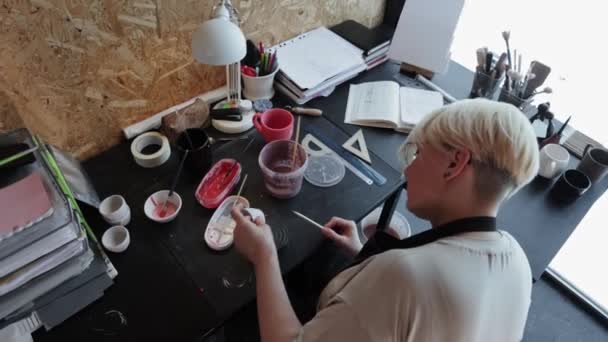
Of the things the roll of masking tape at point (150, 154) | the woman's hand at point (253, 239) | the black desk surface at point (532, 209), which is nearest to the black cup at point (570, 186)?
the black desk surface at point (532, 209)

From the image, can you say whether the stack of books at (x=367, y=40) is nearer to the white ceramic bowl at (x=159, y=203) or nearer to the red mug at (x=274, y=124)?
the red mug at (x=274, y=124)

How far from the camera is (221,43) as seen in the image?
37.9 inches

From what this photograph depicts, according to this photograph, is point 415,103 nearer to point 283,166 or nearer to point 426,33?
point 426,33

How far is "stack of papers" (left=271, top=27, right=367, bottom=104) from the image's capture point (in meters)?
1.36

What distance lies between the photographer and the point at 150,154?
117 centimetres

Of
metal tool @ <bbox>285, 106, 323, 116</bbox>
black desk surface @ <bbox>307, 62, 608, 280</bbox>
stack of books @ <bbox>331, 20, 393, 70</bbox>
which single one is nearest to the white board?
stack of books @ <bbox>331, 20, 393, 70</bbox>

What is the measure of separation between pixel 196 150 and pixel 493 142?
0.72m

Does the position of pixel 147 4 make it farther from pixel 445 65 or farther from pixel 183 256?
pixel 445 65

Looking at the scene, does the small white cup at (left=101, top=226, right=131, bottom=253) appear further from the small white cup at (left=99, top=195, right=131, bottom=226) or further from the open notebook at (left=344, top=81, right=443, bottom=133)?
the open notebook at (left=344, top=81, right=443, bottom=133)

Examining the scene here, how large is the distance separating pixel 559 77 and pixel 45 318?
173cm

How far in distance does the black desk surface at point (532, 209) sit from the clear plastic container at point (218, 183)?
1.31 ft

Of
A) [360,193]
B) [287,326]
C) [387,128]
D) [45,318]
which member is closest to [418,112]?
[387,128]

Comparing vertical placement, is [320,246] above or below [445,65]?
below

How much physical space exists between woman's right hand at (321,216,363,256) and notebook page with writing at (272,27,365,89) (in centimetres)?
51
